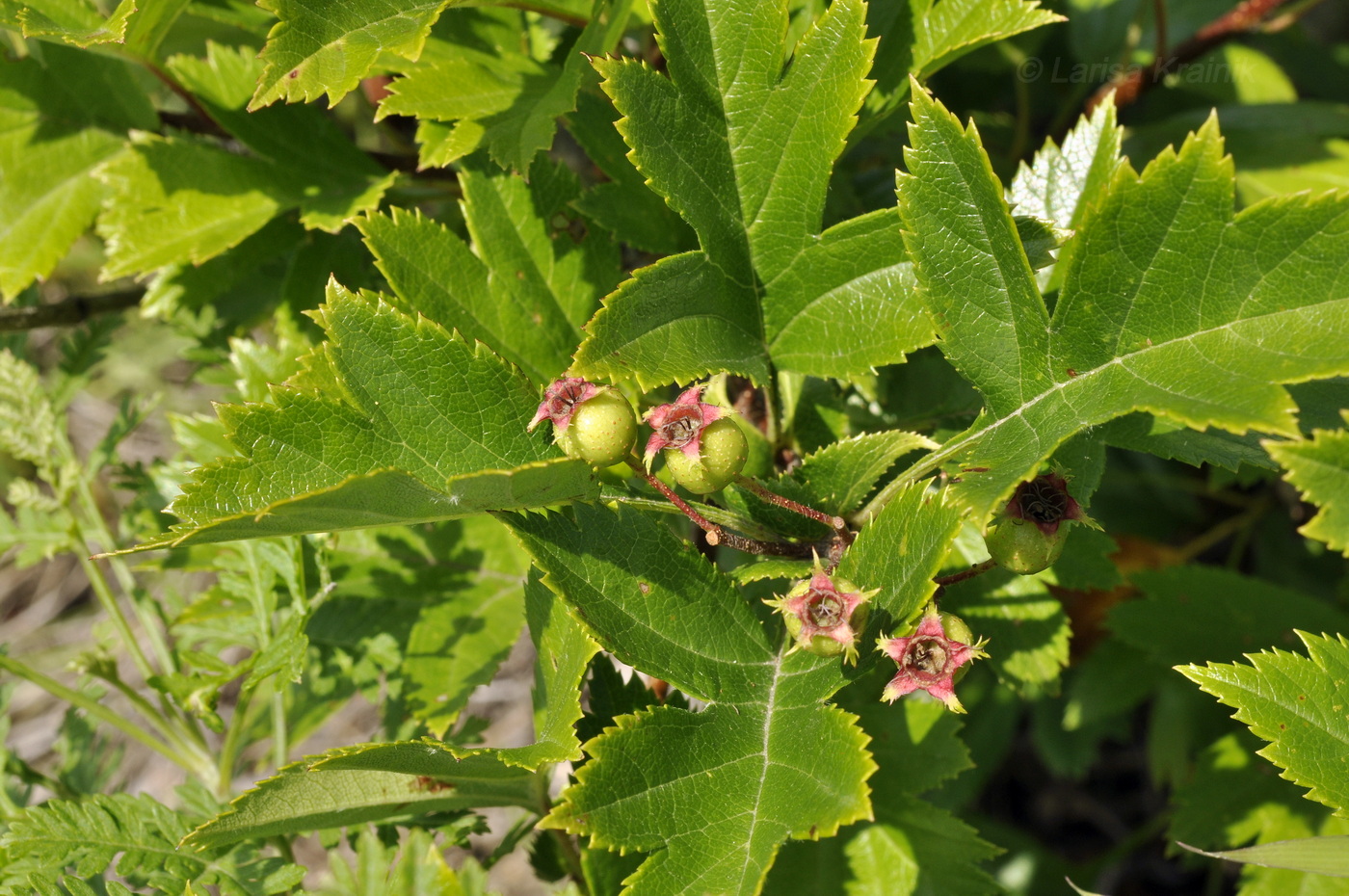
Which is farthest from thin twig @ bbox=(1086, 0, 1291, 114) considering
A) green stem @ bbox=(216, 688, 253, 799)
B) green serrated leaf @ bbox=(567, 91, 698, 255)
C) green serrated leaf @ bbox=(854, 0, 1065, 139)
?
green stem @ bbox=(216, 688, 253, 799)

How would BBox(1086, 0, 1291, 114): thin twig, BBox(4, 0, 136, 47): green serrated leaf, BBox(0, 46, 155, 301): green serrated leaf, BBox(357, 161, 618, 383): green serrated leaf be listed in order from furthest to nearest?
BBox(1086, 0, 1291, 114): thin twig < BBox(0, 46, 155, 301): green serrated leaf < BBox(357, 161, 618, 383): green serrated leaf < BBox(4, 0, 136, 47): green serrated leaf

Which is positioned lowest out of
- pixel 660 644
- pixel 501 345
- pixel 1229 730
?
pixel 1229 730

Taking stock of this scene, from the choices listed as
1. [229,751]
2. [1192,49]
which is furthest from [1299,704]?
[1192,49]

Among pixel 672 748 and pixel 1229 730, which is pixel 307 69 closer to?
pixel 672 748

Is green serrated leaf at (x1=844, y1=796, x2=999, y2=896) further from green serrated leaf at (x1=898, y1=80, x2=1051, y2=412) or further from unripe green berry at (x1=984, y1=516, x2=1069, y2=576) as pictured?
green serrated leaf at (x1=898, y1=80, x2=1051, y2=412)

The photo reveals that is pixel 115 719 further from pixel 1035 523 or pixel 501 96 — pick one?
pixel 1035 523

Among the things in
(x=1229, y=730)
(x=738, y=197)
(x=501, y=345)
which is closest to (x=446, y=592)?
(x=501, y=345)
